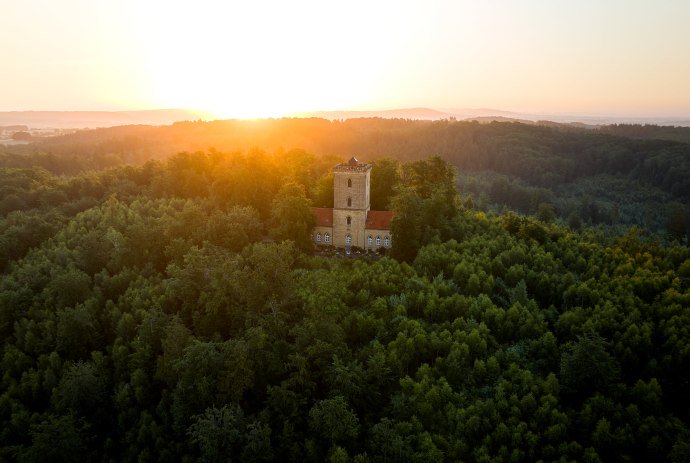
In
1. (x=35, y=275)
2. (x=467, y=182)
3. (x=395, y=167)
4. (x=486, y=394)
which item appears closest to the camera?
(x=486, y=394)

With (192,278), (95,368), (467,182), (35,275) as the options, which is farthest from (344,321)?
(467,182)

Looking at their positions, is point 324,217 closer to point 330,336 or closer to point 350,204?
point 350,204

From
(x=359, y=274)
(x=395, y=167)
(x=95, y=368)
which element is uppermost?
(x=395, y=167)

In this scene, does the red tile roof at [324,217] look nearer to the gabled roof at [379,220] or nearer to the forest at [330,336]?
the forest at [330,336]

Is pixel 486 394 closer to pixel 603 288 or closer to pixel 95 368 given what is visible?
pixel 603 288

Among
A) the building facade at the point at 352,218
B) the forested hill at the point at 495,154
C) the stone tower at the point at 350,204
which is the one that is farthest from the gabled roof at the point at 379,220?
the forested hill at the point at 495,154

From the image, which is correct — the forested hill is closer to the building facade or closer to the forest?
the forest
